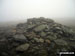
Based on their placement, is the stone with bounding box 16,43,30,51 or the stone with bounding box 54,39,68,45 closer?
the stone with bounding box 16,43,30,51

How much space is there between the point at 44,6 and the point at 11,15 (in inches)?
132

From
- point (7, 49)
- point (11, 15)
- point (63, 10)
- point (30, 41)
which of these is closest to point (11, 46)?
point (7, 49)

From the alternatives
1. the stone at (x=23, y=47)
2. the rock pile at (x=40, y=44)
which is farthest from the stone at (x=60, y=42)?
the stone at (x=23, y=47)

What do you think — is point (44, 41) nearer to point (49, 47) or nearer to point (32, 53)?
point (49, 47)

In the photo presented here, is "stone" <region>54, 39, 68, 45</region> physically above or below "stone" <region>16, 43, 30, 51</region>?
below

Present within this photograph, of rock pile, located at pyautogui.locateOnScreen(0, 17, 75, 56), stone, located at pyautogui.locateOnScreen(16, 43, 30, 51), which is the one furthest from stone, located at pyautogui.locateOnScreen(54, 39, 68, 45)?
stone, located at pyautogui.locateOnScreen(16, 43, 30, 51)

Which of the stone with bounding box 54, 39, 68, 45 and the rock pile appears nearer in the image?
the rock pile

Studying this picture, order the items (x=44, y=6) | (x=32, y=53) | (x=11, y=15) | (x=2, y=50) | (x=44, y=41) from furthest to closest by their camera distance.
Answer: (x=44, y=6) → (x=11, y=15) → (x=44, y=41) → (x=2, y=50) → (x=32, y=53)

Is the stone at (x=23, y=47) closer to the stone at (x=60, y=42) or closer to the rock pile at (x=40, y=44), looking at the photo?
the rock pile at (x=40, y=44)

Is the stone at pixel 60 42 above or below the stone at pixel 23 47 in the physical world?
below

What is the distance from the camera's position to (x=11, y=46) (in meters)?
2.62

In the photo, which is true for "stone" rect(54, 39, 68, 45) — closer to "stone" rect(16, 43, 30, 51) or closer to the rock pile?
the rock pile

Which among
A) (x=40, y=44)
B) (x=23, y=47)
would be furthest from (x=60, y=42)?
(x=23, y=47)

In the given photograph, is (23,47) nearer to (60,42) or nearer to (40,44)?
(40,44)
